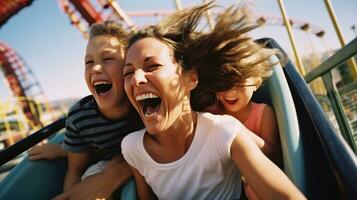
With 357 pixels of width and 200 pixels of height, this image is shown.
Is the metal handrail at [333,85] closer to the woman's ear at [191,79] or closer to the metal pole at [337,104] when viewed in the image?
the metal pole at [337,104]

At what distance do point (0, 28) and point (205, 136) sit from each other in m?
8.38

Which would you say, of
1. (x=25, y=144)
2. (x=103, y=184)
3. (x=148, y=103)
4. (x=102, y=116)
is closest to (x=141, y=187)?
(x=103, y=184)

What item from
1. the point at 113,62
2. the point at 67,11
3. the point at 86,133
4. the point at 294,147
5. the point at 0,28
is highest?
the point at 0,28

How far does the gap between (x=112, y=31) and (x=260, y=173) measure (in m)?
0.80

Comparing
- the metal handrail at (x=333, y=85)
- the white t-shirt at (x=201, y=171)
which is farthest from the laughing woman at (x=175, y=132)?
the metal handrail at (x=333, y=85)

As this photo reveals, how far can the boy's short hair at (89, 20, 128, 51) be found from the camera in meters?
1.13

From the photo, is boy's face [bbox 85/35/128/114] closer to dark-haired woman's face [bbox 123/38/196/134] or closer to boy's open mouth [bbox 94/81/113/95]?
boy's open mouth [bbox 94/81/113/95]

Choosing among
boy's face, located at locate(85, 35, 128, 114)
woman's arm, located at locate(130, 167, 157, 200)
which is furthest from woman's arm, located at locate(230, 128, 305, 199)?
boy's face, located at locate(85, 35, 128, 114)

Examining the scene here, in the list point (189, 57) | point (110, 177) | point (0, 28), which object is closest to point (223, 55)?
point (189, 57)

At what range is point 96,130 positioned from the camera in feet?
3.77

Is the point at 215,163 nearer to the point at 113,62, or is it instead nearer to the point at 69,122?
the point at 113,62

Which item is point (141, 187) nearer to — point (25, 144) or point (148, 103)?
point (148, 103)

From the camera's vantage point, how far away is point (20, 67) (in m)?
10.6

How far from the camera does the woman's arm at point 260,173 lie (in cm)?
61
